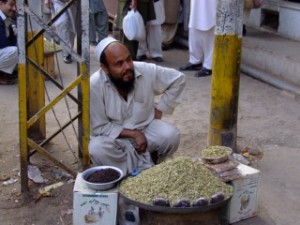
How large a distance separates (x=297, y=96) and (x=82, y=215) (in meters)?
3.66

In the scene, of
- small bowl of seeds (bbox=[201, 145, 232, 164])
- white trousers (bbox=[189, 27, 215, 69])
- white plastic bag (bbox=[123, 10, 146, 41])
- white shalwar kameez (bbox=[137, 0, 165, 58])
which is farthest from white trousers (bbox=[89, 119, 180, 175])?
white shalwar kameez (bbox=[137, 0, 165, 58])

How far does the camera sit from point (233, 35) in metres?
4.25

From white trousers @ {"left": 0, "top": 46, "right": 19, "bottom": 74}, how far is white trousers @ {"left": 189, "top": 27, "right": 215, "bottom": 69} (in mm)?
2381

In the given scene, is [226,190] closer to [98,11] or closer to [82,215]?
[82,215]

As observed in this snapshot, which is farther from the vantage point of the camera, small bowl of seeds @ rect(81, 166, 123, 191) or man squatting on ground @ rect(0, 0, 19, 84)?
man squatting on ground @ rect(0, 0, 19, 84)

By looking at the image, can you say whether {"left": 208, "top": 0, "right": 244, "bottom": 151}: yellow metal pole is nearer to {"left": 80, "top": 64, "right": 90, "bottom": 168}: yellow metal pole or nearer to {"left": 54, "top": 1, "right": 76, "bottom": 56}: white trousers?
{"left": 80, "top": 64, "right": 90, "bottom": 168}: yellow metal pole

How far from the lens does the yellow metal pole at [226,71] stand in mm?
4234

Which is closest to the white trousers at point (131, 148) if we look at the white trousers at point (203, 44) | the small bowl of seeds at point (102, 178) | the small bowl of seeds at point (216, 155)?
the small bowl of seeds at point (102, 178)

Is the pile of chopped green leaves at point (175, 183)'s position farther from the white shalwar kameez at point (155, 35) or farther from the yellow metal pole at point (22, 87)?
the white shalwar kameez at point (155, 35)

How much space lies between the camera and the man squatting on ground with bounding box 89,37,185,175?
3945mm

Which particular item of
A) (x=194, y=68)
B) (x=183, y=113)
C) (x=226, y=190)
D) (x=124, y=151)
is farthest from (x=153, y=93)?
(x=194, y=68)

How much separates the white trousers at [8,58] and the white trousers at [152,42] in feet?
6.57

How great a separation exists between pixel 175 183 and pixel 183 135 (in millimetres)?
1941

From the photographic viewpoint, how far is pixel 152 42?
827 cm
